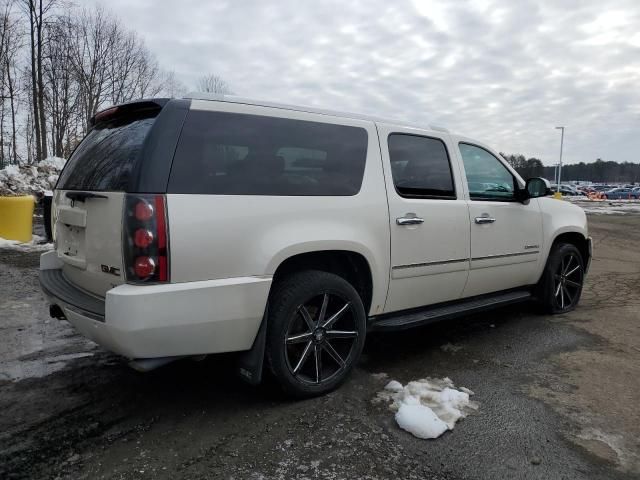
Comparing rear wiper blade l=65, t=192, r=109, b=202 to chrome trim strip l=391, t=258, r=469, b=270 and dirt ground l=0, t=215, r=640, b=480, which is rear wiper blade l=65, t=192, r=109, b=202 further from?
chrome trim strip l=391, t=258, r=469, b=270

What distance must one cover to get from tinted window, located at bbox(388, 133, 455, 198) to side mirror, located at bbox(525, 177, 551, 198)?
1064 millimetres

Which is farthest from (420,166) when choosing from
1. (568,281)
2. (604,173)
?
(604,173)

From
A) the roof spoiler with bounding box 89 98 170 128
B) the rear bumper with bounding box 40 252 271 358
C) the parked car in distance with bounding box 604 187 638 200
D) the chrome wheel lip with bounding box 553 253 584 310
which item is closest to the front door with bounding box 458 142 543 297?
the chrome wheel lip with bounding box 553 253 584 310

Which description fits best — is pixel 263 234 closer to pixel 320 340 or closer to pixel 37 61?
pixel 320 340

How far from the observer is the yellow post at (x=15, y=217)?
388 inches

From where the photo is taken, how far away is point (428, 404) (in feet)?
10.3

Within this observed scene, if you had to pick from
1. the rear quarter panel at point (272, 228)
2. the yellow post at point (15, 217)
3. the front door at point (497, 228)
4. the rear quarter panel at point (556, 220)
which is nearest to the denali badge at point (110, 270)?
the rear quarter panel at point (272, 228)

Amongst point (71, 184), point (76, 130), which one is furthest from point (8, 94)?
point (71, 184)

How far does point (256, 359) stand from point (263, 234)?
73 centimetres

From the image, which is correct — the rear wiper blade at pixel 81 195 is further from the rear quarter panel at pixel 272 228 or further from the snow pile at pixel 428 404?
the snow pile at pixel 428 404

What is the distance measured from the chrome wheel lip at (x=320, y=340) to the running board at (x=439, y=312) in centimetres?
36

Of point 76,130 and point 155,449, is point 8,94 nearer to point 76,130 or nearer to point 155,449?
point 76,130

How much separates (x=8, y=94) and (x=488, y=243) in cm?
3368

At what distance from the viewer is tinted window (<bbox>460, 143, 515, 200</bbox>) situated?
4.29m
